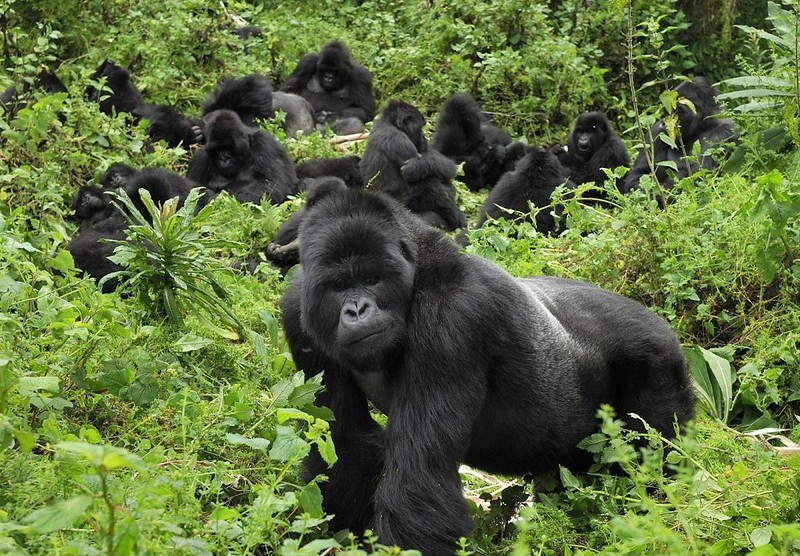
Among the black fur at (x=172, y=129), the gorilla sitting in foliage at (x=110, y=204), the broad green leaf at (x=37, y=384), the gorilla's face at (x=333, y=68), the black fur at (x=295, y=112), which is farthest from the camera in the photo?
the gorilla's face at (x=333, y=68)

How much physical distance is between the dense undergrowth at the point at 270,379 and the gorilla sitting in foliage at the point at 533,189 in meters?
1.23

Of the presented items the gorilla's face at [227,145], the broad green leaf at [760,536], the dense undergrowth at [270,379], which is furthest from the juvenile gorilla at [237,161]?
the broad green leaf at [760,536]

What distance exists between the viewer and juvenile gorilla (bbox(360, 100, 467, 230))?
28.3 ft

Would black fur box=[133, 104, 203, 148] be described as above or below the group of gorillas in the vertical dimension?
below

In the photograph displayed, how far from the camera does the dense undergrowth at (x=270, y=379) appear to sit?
2674mm

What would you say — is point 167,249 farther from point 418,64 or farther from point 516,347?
point 418,64

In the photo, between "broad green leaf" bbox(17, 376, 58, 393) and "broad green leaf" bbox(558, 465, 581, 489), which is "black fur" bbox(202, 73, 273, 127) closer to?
"broad green leaf" bbox(558, 465, 581, 489)

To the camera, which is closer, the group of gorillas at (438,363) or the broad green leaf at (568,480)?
the group of gorillas at (438,363)

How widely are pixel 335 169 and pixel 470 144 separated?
5.12ft

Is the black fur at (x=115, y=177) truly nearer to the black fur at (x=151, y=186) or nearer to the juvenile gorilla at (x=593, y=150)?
the black fur at (x=151, y=186)

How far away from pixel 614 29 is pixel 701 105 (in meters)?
2.17

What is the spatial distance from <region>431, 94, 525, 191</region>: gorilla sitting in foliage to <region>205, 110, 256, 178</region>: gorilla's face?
1.98 m

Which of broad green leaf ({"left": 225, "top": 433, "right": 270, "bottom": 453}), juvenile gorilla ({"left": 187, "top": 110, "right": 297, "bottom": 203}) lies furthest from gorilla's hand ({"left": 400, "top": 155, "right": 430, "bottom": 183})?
broad green leaf ({"left": 225, "top": 433, "right": 270, "bottom": 453})

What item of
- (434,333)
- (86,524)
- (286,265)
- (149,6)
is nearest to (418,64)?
(149,6)
